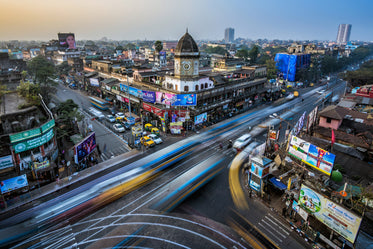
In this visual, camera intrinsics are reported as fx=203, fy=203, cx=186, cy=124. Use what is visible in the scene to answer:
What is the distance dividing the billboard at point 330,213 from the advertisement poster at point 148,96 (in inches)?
1397

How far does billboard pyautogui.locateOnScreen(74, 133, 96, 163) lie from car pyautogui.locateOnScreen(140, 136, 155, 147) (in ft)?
28.7

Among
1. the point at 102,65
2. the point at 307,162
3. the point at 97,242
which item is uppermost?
the point at 102,65

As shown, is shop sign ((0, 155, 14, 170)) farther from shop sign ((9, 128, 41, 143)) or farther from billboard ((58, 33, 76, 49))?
billboard ((58, 33, 76, 49))

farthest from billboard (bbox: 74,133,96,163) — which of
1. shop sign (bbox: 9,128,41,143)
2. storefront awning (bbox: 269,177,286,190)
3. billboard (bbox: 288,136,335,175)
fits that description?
billboard (bbox: 288,136,335,175)

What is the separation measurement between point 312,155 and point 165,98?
30352 millimetres

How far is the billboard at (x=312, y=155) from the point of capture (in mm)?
24353

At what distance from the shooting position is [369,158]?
32219 millimetres

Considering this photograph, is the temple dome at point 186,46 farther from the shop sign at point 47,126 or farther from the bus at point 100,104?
the shop sign at point 47,126

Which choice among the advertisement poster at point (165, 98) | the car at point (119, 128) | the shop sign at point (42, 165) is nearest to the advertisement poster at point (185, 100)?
the advertisement poster at point (165, 98)

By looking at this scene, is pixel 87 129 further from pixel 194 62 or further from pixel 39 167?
pixel 194 62

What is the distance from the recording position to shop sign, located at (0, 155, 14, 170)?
25.1 m

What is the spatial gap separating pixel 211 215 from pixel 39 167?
23529 millimetres

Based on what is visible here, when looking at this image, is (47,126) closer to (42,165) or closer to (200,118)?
(42,165)

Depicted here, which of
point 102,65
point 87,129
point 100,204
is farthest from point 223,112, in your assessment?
point 102,65
